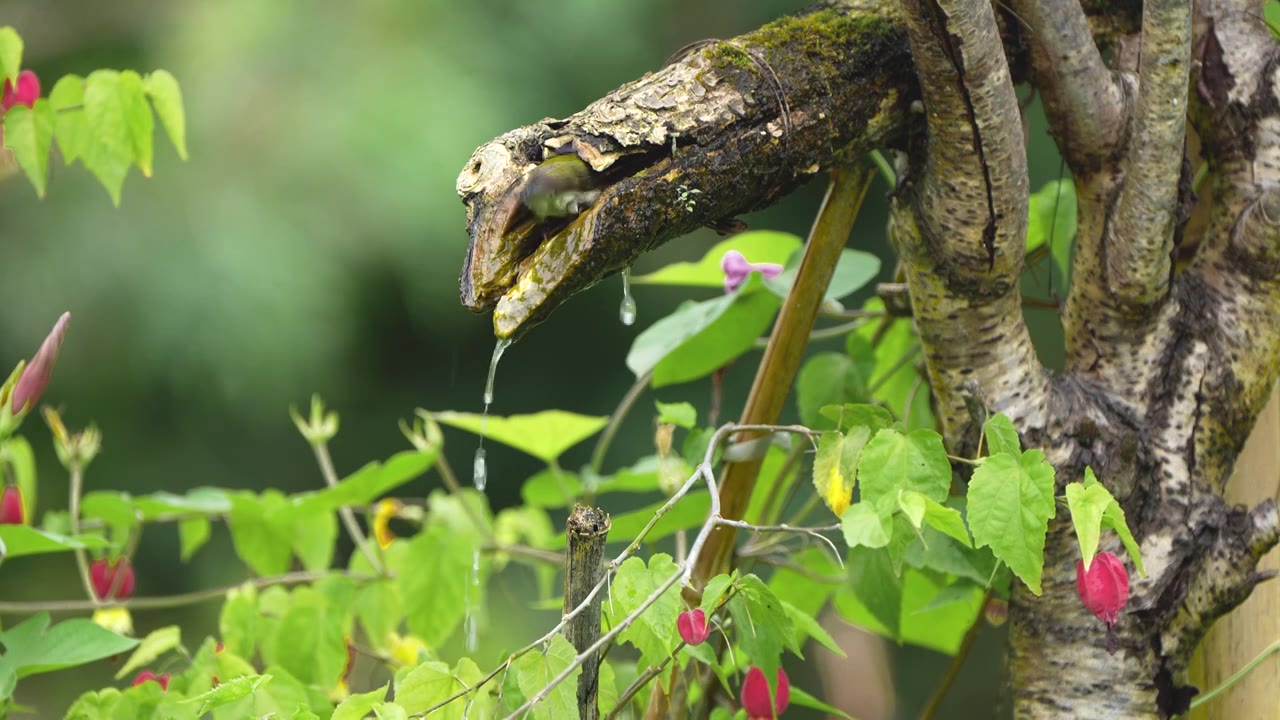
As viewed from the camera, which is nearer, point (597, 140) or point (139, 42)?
point (597, 140)

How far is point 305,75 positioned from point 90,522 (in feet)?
4.73

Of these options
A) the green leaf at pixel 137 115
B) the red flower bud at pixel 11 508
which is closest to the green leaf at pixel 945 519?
the green leaf at pixel 137 115

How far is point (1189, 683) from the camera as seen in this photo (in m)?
0.67

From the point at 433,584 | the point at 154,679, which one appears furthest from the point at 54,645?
the point at 433,584

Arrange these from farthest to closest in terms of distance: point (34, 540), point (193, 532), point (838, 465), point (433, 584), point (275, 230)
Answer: point (275, 230), point (193, 532), point (433, 584), point (34, 540), point (838, 465)

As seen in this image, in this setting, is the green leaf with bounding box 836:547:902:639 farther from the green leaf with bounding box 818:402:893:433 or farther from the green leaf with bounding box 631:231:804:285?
the green leaf with bounding box 631:231:804:285

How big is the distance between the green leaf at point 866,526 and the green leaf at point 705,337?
298mm

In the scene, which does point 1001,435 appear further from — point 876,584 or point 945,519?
point 876,584

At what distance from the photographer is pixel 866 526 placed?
0.50 metres

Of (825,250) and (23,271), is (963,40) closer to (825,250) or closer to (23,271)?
(825,250)

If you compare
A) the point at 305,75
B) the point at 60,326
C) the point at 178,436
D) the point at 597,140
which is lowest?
the point at 178,436

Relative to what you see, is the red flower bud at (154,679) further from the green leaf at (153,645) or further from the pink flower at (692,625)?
the pink flower at (692,625)

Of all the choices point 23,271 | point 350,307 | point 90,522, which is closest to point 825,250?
point 90,522

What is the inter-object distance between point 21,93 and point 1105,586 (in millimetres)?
719
